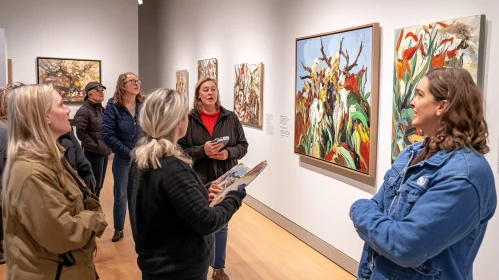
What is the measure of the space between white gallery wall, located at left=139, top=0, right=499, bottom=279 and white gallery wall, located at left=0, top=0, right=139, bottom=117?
1901mm

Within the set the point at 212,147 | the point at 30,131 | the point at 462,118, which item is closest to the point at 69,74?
the point at 212,147

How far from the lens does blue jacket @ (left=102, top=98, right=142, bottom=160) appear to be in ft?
16.7

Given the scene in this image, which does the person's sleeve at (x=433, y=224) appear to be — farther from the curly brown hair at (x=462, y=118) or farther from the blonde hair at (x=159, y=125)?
the blonde hair at (x=159, y=125)

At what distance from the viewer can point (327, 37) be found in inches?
191

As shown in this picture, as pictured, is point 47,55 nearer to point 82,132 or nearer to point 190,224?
point 82,132

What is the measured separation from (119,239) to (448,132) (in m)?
4.60

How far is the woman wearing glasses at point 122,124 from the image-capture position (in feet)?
16.8

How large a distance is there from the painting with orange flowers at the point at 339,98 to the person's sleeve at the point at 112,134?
2.06 m

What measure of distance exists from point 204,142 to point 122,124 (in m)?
1.44

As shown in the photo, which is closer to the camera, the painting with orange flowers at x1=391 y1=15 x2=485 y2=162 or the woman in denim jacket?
the woman in denim jacket

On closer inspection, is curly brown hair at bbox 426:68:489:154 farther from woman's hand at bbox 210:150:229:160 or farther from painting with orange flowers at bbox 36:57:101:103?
painting with orange flowers at bbox 36:57:101:103

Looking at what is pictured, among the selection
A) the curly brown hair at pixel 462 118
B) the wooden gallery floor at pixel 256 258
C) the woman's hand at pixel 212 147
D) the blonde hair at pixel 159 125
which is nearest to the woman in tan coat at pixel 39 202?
the blonde hair at pixel 159 125

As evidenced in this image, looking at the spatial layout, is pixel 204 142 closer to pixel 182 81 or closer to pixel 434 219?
pixel 434 219

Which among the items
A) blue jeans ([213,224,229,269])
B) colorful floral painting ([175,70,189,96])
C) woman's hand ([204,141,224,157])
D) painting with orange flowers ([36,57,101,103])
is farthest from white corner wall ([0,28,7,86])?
blue jeans ([213,224,229,269])
